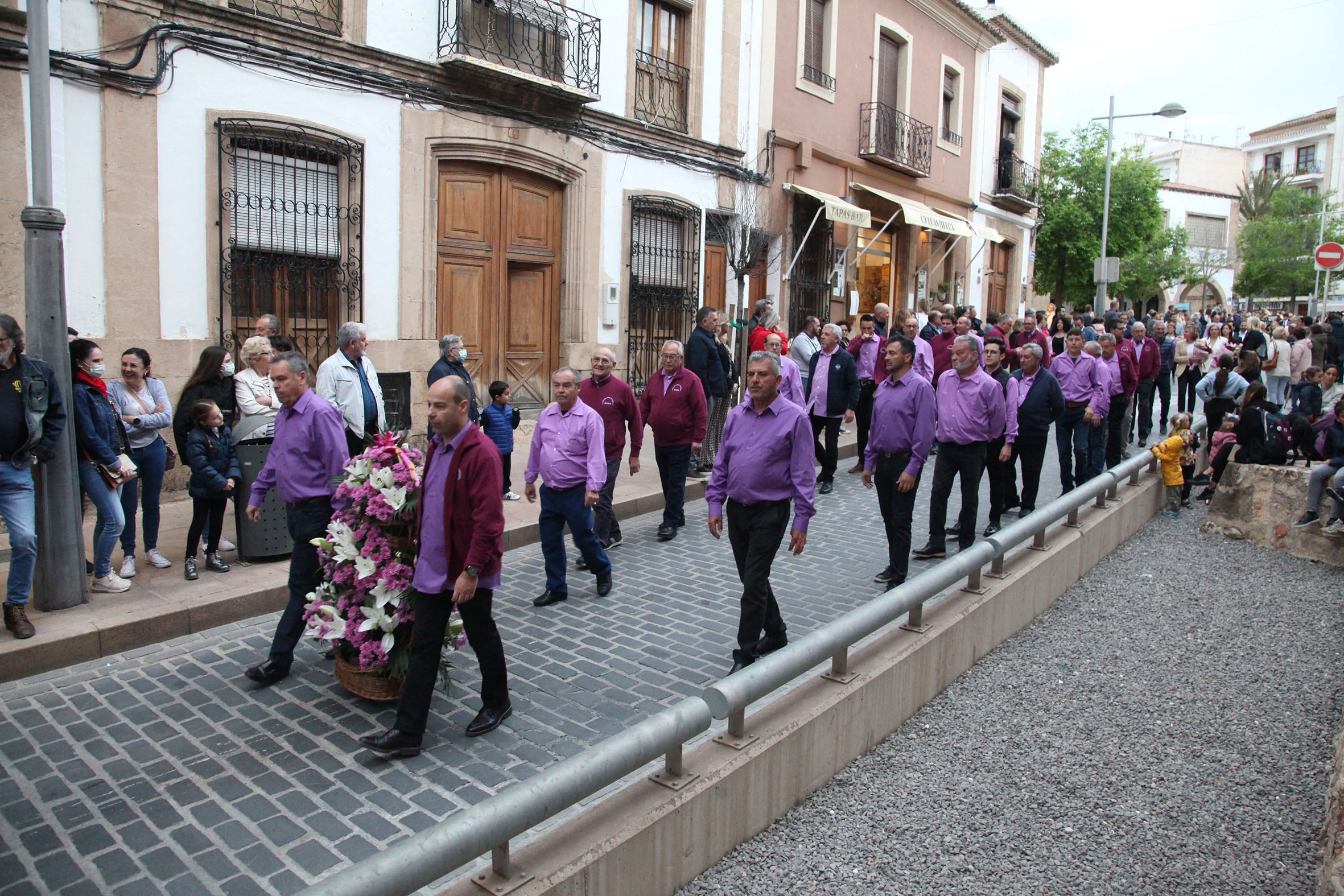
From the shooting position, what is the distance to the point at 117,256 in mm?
8680

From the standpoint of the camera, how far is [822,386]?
11.0 metres

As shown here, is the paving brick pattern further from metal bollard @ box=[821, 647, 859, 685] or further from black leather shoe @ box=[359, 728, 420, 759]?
metal bollard @ box=[821, 647, 859, 685]

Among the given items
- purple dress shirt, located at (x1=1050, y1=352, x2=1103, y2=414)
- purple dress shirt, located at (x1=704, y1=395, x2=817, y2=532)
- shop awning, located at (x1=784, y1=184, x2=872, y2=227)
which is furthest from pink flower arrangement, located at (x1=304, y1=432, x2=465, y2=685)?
shop awning, located at (x1=784, y1=184, x2=872, y2=227)

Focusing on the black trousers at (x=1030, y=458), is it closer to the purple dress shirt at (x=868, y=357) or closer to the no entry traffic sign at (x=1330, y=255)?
the purple dress shirt at (x=868, y=357)

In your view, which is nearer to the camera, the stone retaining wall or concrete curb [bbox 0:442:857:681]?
concrete curb [bbox 0:442:857:681]

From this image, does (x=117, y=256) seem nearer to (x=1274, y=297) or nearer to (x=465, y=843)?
(x=465, y=843)

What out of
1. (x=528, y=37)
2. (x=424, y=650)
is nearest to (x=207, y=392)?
(x=424, y=650)

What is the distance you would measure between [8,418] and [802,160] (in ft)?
46.9

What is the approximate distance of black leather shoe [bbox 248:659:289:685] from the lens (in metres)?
5.16

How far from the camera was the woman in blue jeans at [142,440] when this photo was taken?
666 cm

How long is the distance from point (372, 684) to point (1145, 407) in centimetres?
1324

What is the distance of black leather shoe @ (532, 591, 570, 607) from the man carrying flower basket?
7.19 feet

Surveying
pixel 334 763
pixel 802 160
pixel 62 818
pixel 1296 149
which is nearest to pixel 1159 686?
pixel 334 763

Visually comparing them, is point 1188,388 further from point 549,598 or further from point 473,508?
point 473,508
